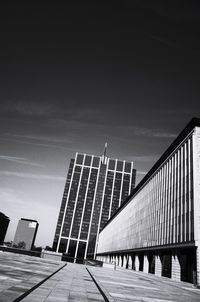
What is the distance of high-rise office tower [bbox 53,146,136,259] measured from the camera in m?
179

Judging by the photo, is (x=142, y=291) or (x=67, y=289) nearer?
(x=67, y=289)

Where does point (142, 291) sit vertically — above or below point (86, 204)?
below

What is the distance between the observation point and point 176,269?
102 ft

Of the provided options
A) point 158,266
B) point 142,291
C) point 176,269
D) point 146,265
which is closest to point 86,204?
point 146,265

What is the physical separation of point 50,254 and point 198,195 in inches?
1193

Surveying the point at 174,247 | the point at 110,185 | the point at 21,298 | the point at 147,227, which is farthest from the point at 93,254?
the point at 21,298

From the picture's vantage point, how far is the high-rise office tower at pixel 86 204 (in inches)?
7032

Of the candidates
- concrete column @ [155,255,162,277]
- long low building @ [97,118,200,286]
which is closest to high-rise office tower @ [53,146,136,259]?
long low building @ [97,118,200,286]

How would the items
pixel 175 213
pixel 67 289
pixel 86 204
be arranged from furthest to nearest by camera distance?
pixel 86 204 → pixel 175 213 → pixel 67 289

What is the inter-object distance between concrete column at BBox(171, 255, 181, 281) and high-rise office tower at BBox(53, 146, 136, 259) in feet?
512

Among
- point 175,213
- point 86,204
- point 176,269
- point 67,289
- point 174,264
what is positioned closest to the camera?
point 67,289

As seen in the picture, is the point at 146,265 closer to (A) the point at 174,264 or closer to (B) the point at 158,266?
(B) the point at 158,266

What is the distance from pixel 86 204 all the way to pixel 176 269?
161946 millimetres

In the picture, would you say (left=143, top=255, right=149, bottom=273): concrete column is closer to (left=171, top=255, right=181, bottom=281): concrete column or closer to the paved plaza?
(left=171, top=255, right=181, bottom=281): concrete column
